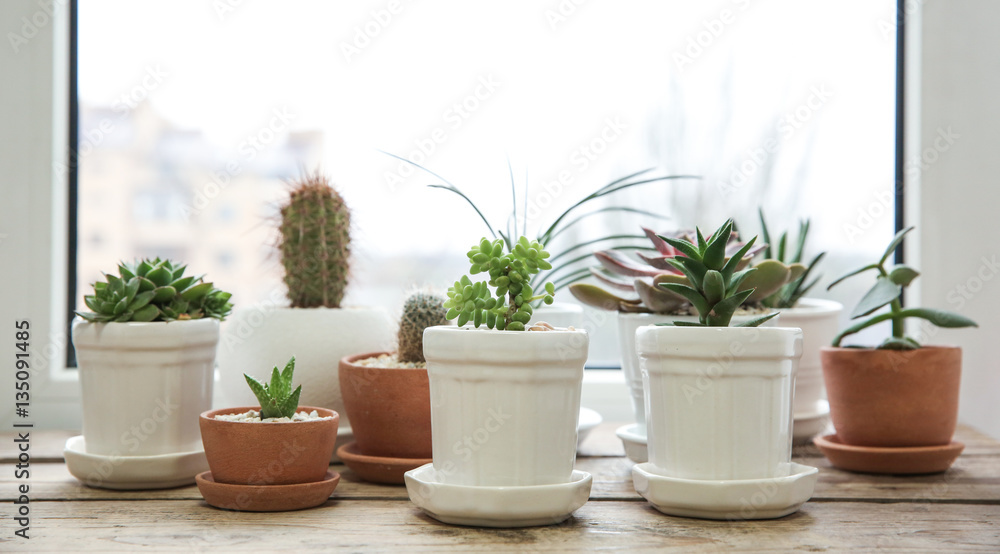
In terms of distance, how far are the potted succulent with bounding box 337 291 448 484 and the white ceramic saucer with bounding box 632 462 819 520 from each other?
11.1 inches

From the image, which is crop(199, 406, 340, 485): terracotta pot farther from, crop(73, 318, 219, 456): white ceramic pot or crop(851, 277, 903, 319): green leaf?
crop(851, 277, 903, 319): green leaf

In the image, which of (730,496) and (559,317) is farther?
(559,317)

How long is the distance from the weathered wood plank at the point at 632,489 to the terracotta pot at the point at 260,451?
0.26 ft

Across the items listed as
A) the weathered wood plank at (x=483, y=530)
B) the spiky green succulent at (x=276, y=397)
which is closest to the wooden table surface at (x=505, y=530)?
the weathered wood plank at (x=483, y=530)

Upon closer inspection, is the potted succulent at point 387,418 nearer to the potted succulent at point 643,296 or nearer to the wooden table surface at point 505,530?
the wooden table surface at point 505,530

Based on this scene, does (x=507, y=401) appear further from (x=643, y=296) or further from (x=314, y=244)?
(x=314, y=244)

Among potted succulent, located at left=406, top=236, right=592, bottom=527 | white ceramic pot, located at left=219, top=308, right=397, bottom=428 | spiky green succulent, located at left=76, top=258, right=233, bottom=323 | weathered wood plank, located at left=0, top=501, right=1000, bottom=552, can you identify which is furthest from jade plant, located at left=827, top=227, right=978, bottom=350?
spiky green succulent, located at left=76, top=258, right=233, bottom=323

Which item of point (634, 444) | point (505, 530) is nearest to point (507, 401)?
point (505, 530)

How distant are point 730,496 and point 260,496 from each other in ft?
1.51

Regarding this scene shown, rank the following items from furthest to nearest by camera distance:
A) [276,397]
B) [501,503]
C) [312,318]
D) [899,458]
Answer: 1. [312,318]
2. [899,458]
3. [276,397]
4. [501,503]

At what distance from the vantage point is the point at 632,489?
2.73 ft

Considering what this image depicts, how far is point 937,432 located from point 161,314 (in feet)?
3.12

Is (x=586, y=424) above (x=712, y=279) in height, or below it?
below

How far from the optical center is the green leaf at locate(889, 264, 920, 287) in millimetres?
937
